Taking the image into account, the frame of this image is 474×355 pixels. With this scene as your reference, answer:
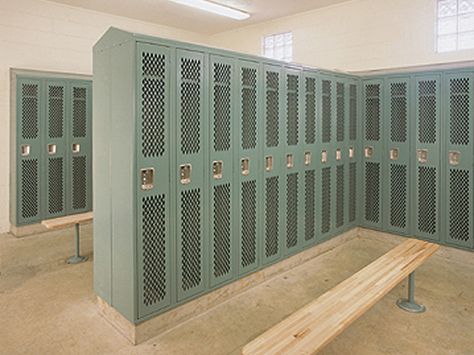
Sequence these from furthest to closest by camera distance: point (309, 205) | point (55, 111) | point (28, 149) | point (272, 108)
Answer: point (55, 111)
point (28, 149)
point (309, 205)
point (272, 108)

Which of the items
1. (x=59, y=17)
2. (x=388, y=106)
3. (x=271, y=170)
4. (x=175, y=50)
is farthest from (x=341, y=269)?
(x=59, y=17)

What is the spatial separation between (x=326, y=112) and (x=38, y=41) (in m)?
4.15

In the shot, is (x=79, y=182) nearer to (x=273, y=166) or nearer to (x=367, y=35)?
(x=273, y=166)

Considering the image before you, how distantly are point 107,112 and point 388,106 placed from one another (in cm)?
344

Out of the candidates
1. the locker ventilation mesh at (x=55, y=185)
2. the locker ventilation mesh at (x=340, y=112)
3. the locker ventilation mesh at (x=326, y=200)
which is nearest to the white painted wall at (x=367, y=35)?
the locker ventilation mesh at (x=340, y=112)

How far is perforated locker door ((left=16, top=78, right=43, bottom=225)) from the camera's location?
15.5 feet

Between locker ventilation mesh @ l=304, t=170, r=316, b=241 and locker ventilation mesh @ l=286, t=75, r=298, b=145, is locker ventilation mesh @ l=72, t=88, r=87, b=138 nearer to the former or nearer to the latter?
locker ventilation mesh @ l=286, t=75, r=298, b=145

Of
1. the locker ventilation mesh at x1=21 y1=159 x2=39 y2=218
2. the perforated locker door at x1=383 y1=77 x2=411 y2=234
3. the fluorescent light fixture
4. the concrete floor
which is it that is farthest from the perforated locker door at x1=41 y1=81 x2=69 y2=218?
the perforated locker door at x1=383 y1=77 x2=411 y2=234

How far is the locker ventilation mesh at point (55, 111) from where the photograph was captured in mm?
4906

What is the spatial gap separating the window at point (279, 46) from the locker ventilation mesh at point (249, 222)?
3.58 m

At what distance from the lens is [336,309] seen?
2.14 meters

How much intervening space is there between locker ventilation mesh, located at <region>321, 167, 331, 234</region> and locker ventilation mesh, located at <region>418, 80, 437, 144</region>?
1.20 metres

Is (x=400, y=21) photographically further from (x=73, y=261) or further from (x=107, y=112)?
(x=73, y=261)

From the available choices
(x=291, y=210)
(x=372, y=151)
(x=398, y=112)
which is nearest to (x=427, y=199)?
(x=372, y=151)
